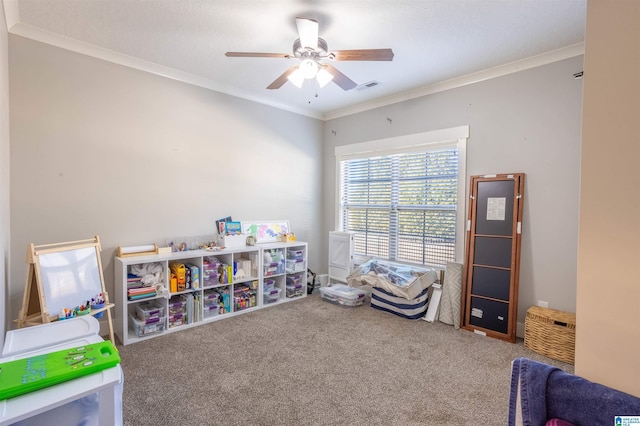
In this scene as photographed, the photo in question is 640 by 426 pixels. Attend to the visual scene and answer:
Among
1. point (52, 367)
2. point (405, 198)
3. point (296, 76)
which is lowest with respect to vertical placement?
point (52, 367)

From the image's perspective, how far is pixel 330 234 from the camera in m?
4.54

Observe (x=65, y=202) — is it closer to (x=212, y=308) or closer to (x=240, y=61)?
(x=212, y=308)

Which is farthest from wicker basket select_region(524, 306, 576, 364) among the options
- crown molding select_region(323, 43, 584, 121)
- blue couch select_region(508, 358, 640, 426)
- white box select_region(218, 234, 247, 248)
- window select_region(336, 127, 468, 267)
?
white box select_region(218, 234, 247, 248)

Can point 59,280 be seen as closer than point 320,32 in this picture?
Yes

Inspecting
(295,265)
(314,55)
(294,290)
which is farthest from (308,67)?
(294,290)

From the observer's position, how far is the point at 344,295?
12.9ft

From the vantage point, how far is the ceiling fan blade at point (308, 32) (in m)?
2.07

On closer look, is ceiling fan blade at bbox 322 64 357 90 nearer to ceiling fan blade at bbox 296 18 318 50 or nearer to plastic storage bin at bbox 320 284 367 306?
ceiling fan blade at bbox 296 18 318 50

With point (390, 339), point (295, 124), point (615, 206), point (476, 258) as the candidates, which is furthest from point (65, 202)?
point (476, 258)

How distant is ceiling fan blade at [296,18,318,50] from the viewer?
6.78 ft

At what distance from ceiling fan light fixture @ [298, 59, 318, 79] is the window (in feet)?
6.13

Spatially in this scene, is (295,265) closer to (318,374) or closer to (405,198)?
(405,198)

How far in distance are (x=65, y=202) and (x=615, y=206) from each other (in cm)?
372

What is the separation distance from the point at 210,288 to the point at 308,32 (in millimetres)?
2749
